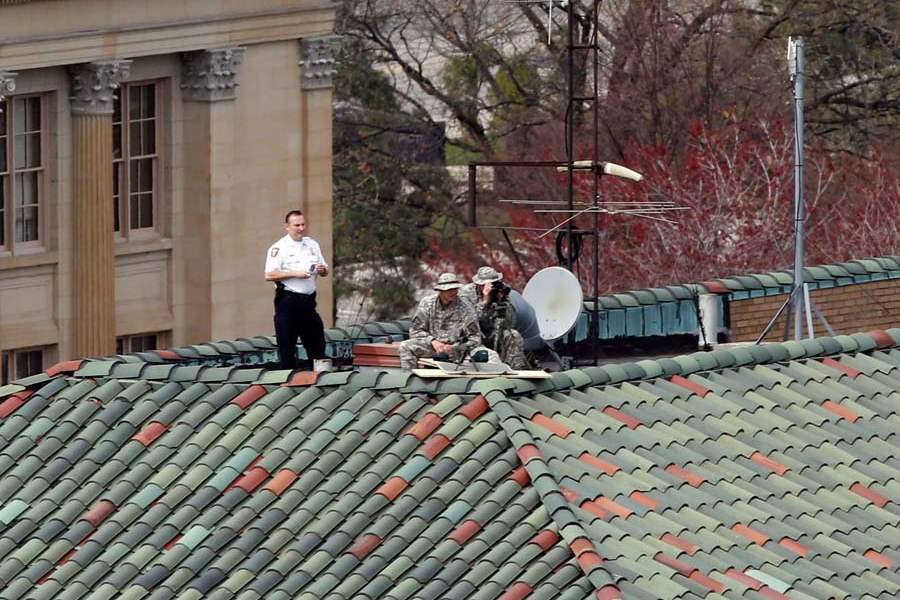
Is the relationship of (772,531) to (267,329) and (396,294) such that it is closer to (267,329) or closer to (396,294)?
(267,329)

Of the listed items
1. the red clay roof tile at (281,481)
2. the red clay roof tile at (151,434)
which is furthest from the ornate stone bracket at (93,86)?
the red clay roof tile at (281,481)

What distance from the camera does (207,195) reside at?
277 feet

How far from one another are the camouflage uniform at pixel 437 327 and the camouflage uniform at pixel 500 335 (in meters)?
0.76

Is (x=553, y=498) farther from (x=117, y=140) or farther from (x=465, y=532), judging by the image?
(x=117, y=140)

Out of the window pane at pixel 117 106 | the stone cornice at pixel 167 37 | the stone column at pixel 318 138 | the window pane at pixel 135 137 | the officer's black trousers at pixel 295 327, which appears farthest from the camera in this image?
the stone column at pixel 318 138

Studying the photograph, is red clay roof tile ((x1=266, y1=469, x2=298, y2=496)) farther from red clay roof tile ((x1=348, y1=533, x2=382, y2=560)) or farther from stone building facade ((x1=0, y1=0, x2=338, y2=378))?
stone building facade ((x1=0, y1=0, x2=338, y2=378))

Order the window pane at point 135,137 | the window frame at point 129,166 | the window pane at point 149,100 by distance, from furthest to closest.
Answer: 1. the window pane at point 149,100
2. the window pane at point 135,137
3. the window frame at point 129,166

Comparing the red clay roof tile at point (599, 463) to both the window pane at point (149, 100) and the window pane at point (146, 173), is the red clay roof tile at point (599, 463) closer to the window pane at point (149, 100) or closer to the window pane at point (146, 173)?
the window pane at point (149, 100)

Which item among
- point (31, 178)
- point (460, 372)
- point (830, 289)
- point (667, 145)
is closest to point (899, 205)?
point (667, 145)

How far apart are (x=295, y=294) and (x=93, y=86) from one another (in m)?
36.2

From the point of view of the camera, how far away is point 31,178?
265 ft

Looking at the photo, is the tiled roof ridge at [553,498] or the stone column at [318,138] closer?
the tiled roof ridge at [553,498]

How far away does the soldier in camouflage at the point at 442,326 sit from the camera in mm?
41062

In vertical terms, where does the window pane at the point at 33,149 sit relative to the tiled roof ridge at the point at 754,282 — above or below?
above
